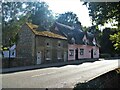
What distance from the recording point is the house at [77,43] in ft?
183

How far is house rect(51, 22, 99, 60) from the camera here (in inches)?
2194

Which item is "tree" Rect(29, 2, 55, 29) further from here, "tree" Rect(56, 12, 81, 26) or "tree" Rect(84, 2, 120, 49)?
"tree" Rect(84, 2, 120, 49)

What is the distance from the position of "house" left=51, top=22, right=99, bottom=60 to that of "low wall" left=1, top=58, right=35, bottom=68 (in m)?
16.6

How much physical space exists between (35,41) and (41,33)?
6.66 feet

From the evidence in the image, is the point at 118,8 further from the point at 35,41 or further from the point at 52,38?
the point at 52,38

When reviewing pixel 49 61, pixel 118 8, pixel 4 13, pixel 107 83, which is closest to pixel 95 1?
pixel 118 8

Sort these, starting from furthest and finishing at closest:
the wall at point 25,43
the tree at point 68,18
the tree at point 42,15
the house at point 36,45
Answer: the tree at point 68,18 < the tree at point 42,15 < the wall at point 25,43 < the house at point 36,45

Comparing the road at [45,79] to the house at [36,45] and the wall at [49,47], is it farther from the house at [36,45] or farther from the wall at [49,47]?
the wall at [49,47]

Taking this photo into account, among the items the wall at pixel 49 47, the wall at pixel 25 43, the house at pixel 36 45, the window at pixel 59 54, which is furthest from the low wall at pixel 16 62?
A: the window at pixel 59 54

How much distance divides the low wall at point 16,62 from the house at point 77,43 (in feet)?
54.6

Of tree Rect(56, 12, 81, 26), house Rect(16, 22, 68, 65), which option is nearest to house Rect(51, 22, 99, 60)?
house Rect(16, 22, 68, 65)

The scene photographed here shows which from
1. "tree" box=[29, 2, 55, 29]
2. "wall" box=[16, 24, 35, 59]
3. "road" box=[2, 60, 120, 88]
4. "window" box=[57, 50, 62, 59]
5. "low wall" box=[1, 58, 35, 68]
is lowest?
"road" box=[2, 60, 120, 88]

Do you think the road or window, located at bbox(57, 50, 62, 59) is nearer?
the road

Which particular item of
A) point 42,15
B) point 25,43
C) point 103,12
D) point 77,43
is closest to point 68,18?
point 42,15
